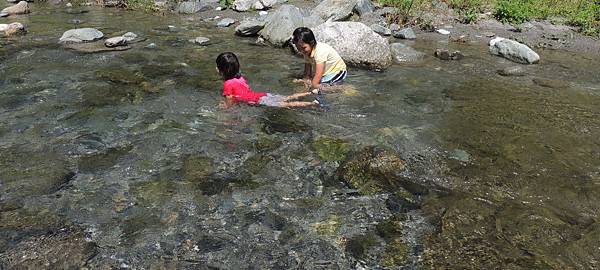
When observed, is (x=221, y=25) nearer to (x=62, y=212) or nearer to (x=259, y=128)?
(x=259, y=128)

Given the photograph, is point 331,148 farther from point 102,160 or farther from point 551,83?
point 551,83

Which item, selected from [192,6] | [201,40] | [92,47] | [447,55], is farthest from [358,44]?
[192,6]

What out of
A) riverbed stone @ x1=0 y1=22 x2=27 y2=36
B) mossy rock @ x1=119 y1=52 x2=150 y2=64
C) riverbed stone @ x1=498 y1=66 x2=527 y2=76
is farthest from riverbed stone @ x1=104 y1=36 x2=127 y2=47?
riverbed stone @ x1=498 y1=66 x2=527 y2=76

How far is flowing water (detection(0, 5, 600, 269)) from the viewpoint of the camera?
402 cm

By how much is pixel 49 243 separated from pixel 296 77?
230 inches

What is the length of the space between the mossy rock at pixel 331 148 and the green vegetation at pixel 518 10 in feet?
26.9

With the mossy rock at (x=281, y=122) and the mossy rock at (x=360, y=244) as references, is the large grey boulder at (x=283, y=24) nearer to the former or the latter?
the mossy rock at (x=281, y=122)

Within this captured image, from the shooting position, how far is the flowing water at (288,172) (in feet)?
13.2

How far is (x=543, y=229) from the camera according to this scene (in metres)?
4.35

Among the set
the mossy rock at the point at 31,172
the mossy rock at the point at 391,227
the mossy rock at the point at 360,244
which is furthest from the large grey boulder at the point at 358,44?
the mossy rock at the point at 31,172

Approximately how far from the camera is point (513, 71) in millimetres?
9688

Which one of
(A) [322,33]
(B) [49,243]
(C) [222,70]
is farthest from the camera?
(A) [322,33]

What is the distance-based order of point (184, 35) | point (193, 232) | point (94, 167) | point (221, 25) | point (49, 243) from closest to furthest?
point (49, 243), point (193, 232), point (94, 167), point (184, 35), point (221, 25)

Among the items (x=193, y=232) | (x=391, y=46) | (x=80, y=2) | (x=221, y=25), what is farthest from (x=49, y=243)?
(x=80, y=2)
